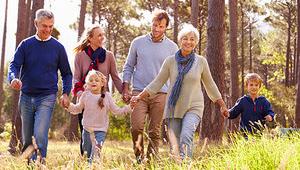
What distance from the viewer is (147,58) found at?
18.0ft

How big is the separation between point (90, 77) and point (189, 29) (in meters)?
1.54

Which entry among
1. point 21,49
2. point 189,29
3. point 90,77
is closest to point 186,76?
point 189,29

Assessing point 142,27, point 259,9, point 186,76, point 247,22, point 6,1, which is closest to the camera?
point 186,76

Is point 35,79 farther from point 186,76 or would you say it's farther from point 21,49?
point 186,76

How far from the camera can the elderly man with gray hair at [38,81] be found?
484 centimetres

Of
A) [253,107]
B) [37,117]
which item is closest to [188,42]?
[253,107]

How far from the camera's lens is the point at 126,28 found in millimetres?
29594

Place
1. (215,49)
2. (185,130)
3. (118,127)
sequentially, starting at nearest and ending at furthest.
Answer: (185,130), (215,49), (118,127)

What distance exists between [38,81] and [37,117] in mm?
494

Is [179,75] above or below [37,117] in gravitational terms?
above

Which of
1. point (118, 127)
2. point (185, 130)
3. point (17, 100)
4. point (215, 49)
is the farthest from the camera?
point (118, 127)

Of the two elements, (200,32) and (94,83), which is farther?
(200,32)

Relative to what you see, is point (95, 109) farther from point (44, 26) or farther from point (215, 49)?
point (215, 49)

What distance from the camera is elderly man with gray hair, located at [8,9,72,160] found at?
4.84 metres
